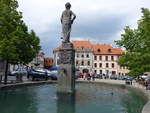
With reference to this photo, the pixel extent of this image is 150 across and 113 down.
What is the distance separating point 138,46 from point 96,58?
8038 centimetres

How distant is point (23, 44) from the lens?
33938 millimetres

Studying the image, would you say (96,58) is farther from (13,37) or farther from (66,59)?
(66,59)

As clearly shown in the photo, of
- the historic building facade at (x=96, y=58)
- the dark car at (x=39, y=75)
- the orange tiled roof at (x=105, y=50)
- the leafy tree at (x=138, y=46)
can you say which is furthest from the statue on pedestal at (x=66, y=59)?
the orange tiled roof at (x=105, y=50)

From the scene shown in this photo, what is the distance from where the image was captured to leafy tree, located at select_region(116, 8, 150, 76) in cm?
2784

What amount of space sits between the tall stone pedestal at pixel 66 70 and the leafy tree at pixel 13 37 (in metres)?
7.04

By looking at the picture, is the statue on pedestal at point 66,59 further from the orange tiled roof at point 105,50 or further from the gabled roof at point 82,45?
the orange tiled roof at point 105,50

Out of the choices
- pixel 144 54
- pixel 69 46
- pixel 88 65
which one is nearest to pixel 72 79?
pixel 69 46

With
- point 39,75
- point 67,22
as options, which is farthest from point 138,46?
point 39,75

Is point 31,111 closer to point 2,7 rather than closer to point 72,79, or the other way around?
point 72,79

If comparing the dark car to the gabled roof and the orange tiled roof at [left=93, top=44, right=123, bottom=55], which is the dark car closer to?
the gabled roof

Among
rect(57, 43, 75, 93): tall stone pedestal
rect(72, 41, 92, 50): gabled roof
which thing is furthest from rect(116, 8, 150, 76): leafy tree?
rect(72, 41, 92, 50): gabled roof

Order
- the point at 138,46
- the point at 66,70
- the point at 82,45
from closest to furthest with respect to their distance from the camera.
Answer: the point at 66,70, the point at 138,46, the point at 82,45

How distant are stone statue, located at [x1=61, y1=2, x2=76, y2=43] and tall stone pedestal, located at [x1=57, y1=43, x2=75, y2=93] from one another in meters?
0.64

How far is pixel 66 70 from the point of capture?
910 inches
